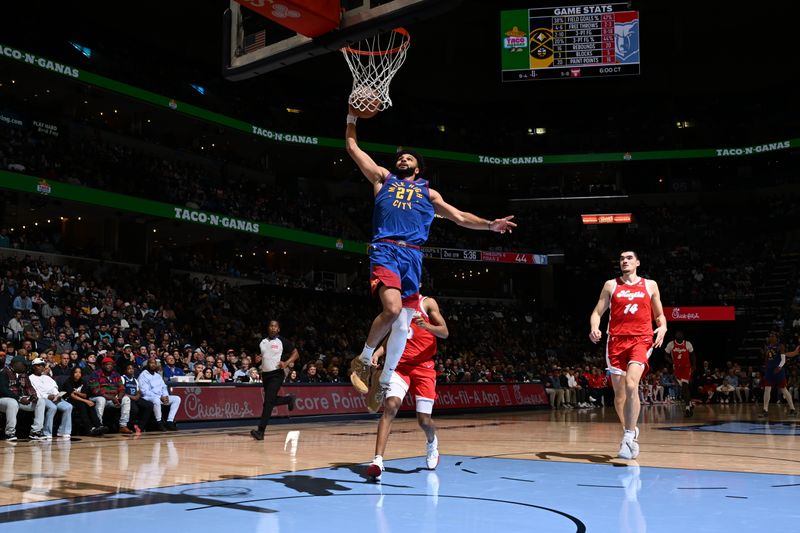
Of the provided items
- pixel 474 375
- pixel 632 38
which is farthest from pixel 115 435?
pixel 632 38

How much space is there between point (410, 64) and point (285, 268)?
13676mm

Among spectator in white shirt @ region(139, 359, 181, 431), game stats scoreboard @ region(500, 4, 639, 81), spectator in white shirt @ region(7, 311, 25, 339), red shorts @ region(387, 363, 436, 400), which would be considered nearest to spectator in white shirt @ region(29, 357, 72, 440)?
spectator in white shirt @ region(139, 359, 181, 431)

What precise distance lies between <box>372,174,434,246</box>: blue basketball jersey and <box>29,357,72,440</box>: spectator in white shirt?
8.91 m

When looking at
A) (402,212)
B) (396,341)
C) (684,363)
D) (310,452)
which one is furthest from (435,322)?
(684,363)

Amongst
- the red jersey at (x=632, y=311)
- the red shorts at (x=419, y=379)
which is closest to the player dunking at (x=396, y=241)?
the red shorts at (x=419, y=379)

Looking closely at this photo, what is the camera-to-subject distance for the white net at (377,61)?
28.4 ft

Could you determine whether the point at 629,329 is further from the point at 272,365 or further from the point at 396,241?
the point at 272,365

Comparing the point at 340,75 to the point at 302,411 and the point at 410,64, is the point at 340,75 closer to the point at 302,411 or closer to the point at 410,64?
the point at 410,64

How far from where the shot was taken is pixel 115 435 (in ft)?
46.0

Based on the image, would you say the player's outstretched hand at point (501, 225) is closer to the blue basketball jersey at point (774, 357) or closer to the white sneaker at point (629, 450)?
the white sneaker at point (629, 450)

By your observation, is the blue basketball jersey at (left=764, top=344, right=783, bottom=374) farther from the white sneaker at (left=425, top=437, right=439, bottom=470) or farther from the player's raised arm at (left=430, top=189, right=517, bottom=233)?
the player's raised arm at (left=430, top=189, right=517, bottom=233)

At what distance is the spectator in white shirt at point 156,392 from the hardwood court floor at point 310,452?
0.67m

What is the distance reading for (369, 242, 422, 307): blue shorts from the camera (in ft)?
21.6

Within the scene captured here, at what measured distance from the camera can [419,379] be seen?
8156mm
